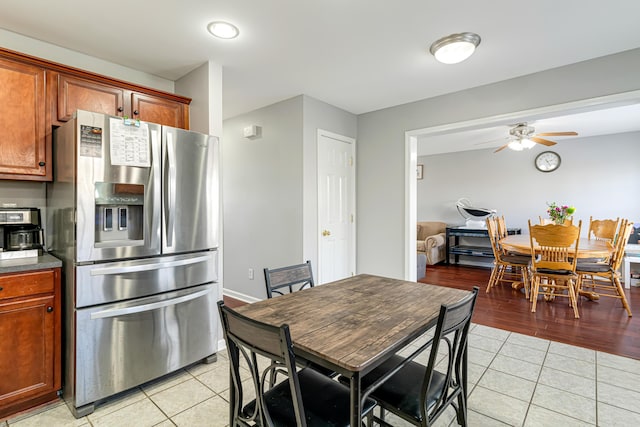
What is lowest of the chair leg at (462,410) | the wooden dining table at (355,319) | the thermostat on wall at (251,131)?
the chair leg at (462,410)

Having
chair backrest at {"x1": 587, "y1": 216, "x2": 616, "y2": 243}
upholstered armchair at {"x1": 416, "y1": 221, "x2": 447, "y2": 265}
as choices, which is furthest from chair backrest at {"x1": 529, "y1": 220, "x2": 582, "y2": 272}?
upholstered armchair at {"x1": 416, "y1": 221, "x2": 447, "y2": 265}

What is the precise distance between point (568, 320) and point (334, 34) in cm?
378

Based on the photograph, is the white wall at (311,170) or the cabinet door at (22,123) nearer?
the cabinet door at (22,123)

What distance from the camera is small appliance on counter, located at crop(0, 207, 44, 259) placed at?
6.60 ft

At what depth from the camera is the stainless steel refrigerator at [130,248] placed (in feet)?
6.12

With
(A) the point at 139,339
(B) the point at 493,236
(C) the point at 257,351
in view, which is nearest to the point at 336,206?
(A) the point at 139,339

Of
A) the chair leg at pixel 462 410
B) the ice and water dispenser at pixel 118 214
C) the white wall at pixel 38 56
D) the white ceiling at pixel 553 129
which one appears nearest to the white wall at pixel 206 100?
the white wall at pixel 38 56

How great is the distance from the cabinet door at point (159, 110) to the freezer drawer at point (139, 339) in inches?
57.9

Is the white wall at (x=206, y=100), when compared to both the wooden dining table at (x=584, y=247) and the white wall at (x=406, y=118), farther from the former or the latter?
the wooden dining table at (x=584, y=247)

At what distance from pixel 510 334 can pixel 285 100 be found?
11.3ft

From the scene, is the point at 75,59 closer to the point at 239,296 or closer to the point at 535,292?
the point at 239,296

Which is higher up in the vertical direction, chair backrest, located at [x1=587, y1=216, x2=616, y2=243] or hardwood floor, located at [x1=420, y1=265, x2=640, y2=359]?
chair backrest, located at [x1=587, y1=216, x2=616, y2=243]

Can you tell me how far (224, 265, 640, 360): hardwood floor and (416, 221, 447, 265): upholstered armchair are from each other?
1.57 meters

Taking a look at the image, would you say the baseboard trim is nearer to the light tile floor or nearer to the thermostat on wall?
the light tile floor
